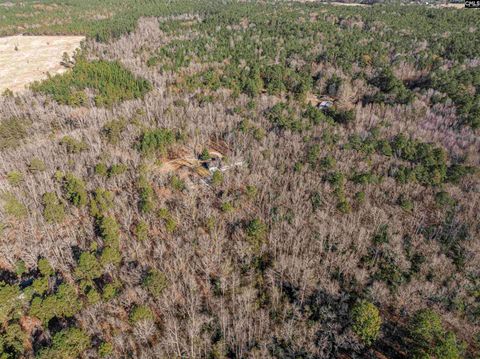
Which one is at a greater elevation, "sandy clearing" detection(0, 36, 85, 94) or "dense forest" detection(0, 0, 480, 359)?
"sandy clearing" detection(0, 36, 85, 94)

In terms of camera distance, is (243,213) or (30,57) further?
(30,57)

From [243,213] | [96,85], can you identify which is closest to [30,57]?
[96,85]

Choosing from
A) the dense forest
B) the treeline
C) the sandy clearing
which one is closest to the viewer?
the dense forest

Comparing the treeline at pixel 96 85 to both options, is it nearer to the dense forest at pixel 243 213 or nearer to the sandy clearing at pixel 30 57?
the dense forest at pixel 243 213

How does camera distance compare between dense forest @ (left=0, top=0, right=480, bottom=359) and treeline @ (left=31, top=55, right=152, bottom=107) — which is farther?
treeline @ (left=31, top=55, right=152, bottom=107)

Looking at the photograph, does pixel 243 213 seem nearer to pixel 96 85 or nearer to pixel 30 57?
pixel 96 85

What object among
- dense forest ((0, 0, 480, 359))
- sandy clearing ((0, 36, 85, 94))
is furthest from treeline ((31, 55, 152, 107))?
sandy clearing ((0, 36, 85, 94))

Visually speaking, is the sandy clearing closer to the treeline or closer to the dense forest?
the treeline

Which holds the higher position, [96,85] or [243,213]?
[96,85]
